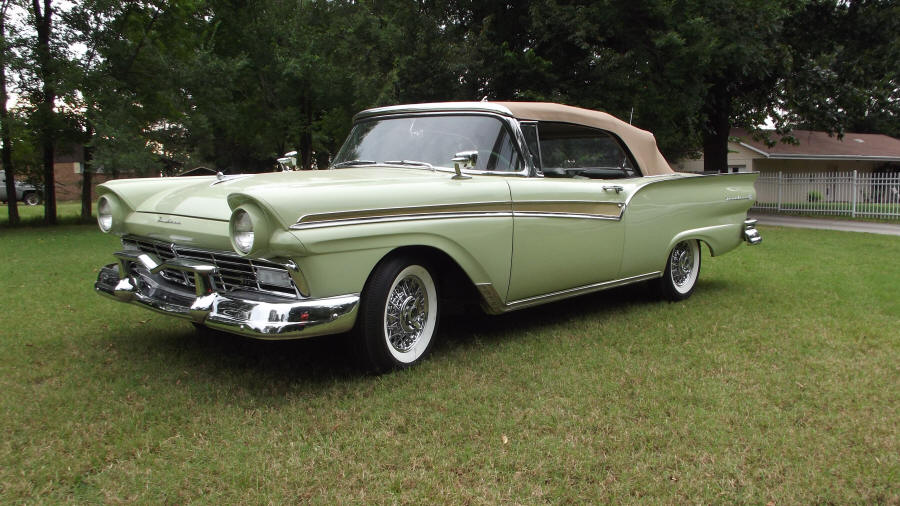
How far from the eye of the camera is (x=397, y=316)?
3891 millimetres

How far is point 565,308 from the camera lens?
5805 millimetres

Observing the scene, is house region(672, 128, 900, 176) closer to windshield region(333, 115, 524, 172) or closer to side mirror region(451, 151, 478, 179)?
windshield region(333, 115, 524, 172)

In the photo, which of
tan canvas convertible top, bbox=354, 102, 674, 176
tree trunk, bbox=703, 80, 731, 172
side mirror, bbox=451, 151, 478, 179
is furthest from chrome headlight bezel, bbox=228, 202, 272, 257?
tree trunk, bbox=703, 80, 731, 172

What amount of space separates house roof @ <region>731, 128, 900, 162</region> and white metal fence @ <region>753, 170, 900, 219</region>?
10024 mm

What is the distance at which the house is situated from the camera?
3138 cm

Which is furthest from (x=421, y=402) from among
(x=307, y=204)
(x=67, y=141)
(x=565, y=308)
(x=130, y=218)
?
(x=67, y=141)

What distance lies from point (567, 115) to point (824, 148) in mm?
32538

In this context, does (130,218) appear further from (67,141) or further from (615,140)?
(67,141)

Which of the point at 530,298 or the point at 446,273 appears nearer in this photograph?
the point at 446,273

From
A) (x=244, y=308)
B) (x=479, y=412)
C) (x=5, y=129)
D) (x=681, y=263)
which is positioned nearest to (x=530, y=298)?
(x=479, y=412)

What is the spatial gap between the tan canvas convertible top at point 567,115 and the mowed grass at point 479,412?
140cm

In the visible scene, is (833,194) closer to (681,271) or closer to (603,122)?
(681,271)

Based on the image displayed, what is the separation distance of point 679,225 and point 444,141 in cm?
233

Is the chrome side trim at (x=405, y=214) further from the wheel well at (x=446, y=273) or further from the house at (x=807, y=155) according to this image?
the house at (x=807, y=155)
